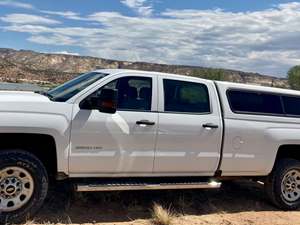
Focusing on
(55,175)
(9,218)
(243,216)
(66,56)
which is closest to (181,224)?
(243,216)

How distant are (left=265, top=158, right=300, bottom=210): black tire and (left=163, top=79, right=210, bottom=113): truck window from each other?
1.67 m

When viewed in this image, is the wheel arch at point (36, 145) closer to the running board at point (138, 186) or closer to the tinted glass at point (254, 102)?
the running board at point (138, 186)

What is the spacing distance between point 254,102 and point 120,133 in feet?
8.03

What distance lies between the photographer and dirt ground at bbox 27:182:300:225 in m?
6.10

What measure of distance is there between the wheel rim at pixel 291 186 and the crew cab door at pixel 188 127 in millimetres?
1469

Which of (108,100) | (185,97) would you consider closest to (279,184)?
(185,97)

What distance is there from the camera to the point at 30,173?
5543 mm

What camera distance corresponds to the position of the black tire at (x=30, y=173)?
5410 mm

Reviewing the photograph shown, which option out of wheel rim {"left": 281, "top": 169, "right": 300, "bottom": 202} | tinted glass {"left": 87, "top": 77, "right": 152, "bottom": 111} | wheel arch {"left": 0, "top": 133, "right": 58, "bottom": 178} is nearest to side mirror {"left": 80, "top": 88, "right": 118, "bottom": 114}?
tinted glass {"left": 87, "top": 77, "right": 152, "bottom": 111}

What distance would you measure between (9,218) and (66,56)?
146311 millimetres

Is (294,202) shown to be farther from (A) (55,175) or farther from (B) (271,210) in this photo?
(A) (55,175)

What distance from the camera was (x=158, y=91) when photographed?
6.34m

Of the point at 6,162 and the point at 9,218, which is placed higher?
the point at 6,162

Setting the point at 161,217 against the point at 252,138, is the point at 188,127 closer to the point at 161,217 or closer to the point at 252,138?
the point at 252,138
